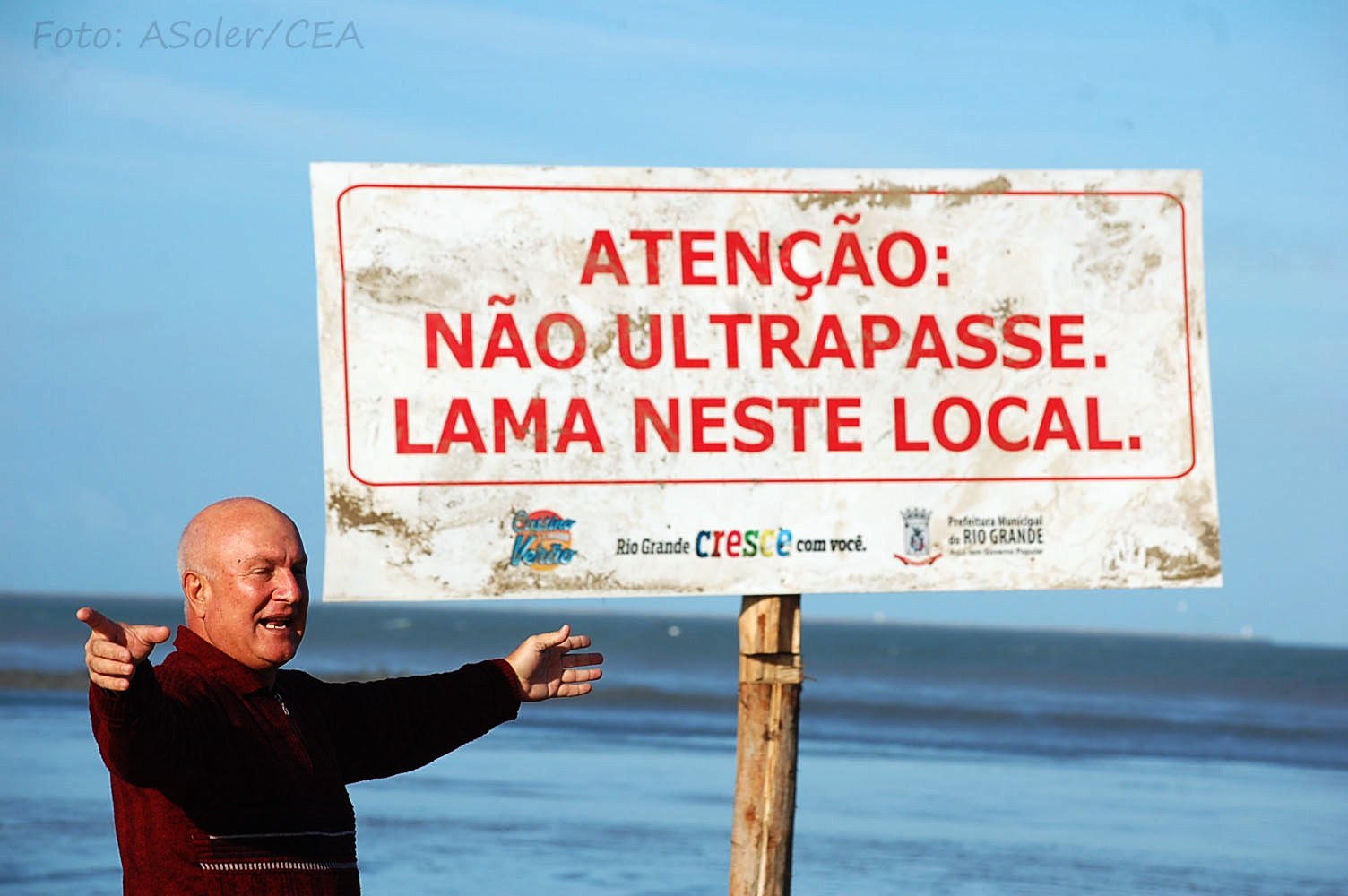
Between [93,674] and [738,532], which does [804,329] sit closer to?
[738,532]

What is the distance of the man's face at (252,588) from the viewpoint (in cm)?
356

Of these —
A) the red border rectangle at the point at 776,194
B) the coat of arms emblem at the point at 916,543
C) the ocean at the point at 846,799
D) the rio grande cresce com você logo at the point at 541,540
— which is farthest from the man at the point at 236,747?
the ocean at the point at 846,799

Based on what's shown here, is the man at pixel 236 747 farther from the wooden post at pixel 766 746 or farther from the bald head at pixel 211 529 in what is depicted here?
the wooden post at pixel 766 746

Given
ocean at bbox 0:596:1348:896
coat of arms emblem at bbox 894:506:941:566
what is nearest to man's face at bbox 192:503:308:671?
coat of arms emblem at bbox 894:506:941:566

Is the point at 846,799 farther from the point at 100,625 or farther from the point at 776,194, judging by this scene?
the point at 100,625

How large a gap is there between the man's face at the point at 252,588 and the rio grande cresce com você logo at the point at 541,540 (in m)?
1.08

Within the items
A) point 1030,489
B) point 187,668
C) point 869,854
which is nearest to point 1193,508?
point 1030,489

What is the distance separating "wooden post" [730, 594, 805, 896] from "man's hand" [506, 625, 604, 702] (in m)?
0.53

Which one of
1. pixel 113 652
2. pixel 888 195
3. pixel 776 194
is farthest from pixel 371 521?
pixel 888 195

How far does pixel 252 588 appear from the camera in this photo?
11.7 feet

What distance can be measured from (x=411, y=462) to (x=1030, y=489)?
70.8 inches

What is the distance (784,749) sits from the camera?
4895 millimetres

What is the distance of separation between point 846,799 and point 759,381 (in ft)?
38.5

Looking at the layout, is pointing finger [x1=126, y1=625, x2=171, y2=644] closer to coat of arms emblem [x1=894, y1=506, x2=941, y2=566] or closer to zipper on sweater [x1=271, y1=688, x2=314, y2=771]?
zipper on sweater [x1=271, y1=688, x2=314, y2=771]
